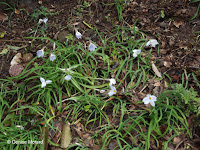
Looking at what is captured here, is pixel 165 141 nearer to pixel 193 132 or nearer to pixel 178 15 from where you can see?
pixel 193 132

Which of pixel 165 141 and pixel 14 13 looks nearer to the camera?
pixel 165 141

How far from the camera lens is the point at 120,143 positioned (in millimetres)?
1914

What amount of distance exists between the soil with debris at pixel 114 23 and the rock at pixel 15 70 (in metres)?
0.01

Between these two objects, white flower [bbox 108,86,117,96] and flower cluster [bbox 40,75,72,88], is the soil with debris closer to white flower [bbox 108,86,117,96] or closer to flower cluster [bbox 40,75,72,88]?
flower cluster [bbox 40,75,72,88]

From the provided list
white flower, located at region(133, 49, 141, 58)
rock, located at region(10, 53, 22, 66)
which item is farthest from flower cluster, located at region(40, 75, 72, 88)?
white flower, located at region(133, 49, 141, 58)

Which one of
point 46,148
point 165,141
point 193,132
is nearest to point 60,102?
point 46,148

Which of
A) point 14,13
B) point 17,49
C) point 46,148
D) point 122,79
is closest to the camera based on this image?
point 46,148

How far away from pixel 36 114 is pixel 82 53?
101 centimetres

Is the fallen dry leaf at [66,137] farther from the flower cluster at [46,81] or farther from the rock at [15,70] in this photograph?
the rock at [15,70]

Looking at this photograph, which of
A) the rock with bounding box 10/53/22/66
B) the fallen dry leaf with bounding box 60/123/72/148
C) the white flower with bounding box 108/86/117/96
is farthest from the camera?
the rock with bounding box 10/53/22/66

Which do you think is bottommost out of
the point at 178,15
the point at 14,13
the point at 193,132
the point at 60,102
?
the point at 193,132

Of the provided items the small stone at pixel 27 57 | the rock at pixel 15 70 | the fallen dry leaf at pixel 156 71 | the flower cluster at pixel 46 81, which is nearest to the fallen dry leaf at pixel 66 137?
the flower cluster at pixel 46 81

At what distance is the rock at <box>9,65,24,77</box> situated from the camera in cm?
245

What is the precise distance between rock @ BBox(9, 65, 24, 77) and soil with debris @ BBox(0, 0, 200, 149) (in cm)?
1
